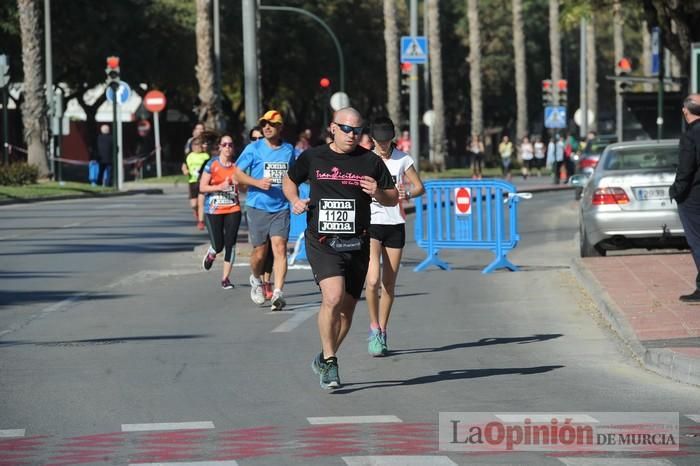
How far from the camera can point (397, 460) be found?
7.79m

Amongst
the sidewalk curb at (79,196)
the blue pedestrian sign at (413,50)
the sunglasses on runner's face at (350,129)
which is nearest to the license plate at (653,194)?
the sunglasses on runner's face at (350,129)

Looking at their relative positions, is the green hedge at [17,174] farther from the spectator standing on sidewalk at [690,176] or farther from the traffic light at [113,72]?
the spectator standing on sidewalk at [690,176]

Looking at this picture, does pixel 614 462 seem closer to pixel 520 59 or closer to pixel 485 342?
pixel 485 342

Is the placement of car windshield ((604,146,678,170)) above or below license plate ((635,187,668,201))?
above

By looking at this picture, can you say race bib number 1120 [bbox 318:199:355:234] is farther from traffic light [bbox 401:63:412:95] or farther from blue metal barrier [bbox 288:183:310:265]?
traffic light [bbox 401:63:412:95]

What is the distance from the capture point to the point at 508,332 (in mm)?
13711

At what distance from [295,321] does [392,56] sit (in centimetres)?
4237

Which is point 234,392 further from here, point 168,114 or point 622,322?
point 168,114

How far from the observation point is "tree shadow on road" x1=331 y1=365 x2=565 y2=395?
34.6ft

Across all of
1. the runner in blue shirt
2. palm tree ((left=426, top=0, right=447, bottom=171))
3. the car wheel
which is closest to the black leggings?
the runner in blue shirt

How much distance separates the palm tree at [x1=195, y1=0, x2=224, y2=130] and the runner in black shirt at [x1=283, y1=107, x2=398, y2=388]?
34295mm

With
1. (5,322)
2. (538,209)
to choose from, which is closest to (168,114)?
(538,209)

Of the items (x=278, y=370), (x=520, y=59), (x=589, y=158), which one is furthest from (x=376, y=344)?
(x=520, y=59)

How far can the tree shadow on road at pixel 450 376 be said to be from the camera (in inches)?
416
